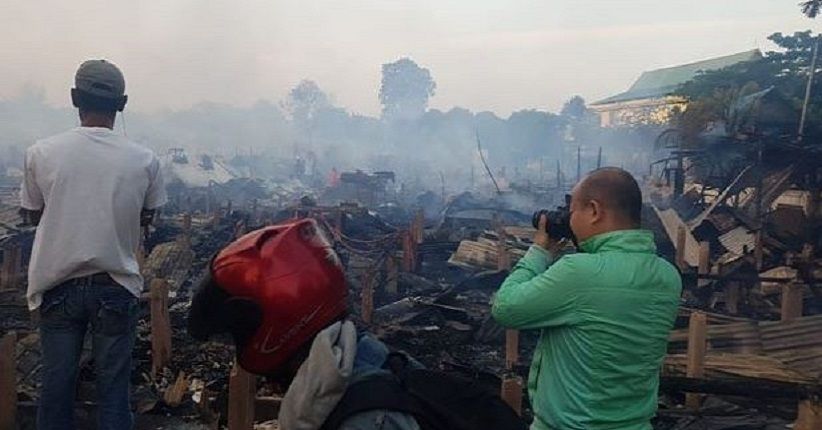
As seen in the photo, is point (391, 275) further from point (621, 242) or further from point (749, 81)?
point (749, 81)

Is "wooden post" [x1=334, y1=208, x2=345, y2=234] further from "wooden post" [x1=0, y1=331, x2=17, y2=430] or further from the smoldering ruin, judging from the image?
"wooden post" [x1=0, y1=331, x2=17, y2=430]

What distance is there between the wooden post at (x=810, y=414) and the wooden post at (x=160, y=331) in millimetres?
5432

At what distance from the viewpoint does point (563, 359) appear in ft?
8.79

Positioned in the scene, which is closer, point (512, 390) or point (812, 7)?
point (512, 390)

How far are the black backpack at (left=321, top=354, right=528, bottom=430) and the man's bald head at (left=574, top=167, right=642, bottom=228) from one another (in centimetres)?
119

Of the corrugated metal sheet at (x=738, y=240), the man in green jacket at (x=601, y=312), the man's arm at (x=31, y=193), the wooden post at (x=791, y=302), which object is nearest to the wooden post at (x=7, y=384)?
the man's arm at (x=31, y=193)

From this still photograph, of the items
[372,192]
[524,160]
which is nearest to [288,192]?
[372,192]

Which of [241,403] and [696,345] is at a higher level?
[241,403]

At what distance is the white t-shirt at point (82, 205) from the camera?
3.06 metres

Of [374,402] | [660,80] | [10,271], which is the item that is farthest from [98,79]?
[660,80]

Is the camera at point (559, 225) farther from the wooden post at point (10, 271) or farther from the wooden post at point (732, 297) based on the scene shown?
the wooden post at point (10, 271)

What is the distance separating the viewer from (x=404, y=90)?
90.2 m

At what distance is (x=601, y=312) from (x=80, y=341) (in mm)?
2150

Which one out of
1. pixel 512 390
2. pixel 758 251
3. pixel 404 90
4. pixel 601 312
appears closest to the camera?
pixel 601 312
